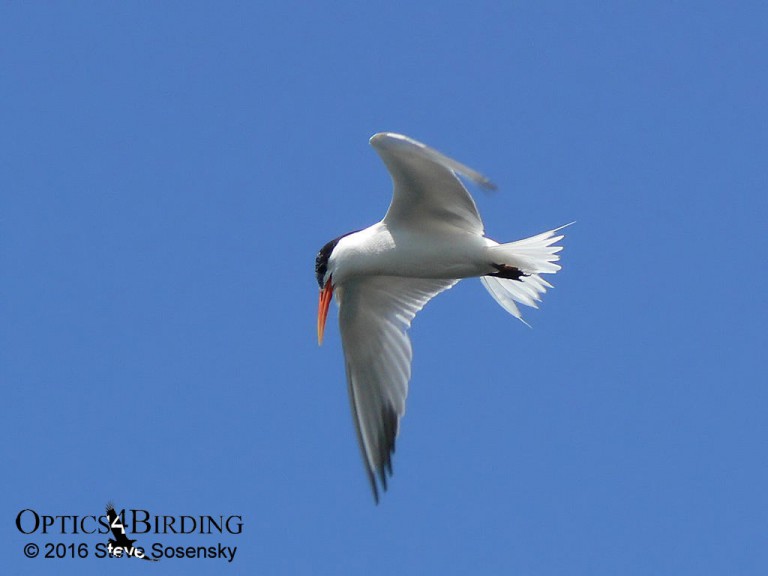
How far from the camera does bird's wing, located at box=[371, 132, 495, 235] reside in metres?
7.74

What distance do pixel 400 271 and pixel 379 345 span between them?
3.26ft

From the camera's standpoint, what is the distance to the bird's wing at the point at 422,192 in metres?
7.74

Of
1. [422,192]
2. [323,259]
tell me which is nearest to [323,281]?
[323,259]

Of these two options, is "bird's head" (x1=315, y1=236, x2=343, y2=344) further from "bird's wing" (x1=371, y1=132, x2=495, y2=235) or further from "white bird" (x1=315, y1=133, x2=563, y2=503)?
"bird's wing" (x1=371, y1=132, x2=495, y2=235)

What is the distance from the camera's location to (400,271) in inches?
344

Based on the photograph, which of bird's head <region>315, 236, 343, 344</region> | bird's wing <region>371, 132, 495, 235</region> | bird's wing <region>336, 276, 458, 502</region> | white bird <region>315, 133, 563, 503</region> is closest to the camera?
bird's wing <region>371, 132, 495, 235</region>

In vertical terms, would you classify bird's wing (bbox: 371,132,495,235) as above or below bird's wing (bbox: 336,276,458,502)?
above

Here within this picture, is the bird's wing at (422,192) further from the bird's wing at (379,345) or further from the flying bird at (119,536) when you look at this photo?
the flying bird at (119,536)

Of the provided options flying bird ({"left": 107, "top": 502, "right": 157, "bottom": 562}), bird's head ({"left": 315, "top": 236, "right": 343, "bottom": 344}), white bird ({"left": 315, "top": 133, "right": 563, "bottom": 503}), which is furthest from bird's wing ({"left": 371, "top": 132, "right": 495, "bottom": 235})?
flying bird ({"left": 107, "top": 502, "right": 157, "bottom": 562})

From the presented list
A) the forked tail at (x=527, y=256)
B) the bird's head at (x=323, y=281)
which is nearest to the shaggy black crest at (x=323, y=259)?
the bird's head at (x=323, y=281)

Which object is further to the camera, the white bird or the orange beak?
the orange beak

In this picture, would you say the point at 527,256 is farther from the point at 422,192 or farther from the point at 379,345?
the point at 379,345

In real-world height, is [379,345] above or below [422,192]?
below

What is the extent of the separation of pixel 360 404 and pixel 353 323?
2.12 ft
